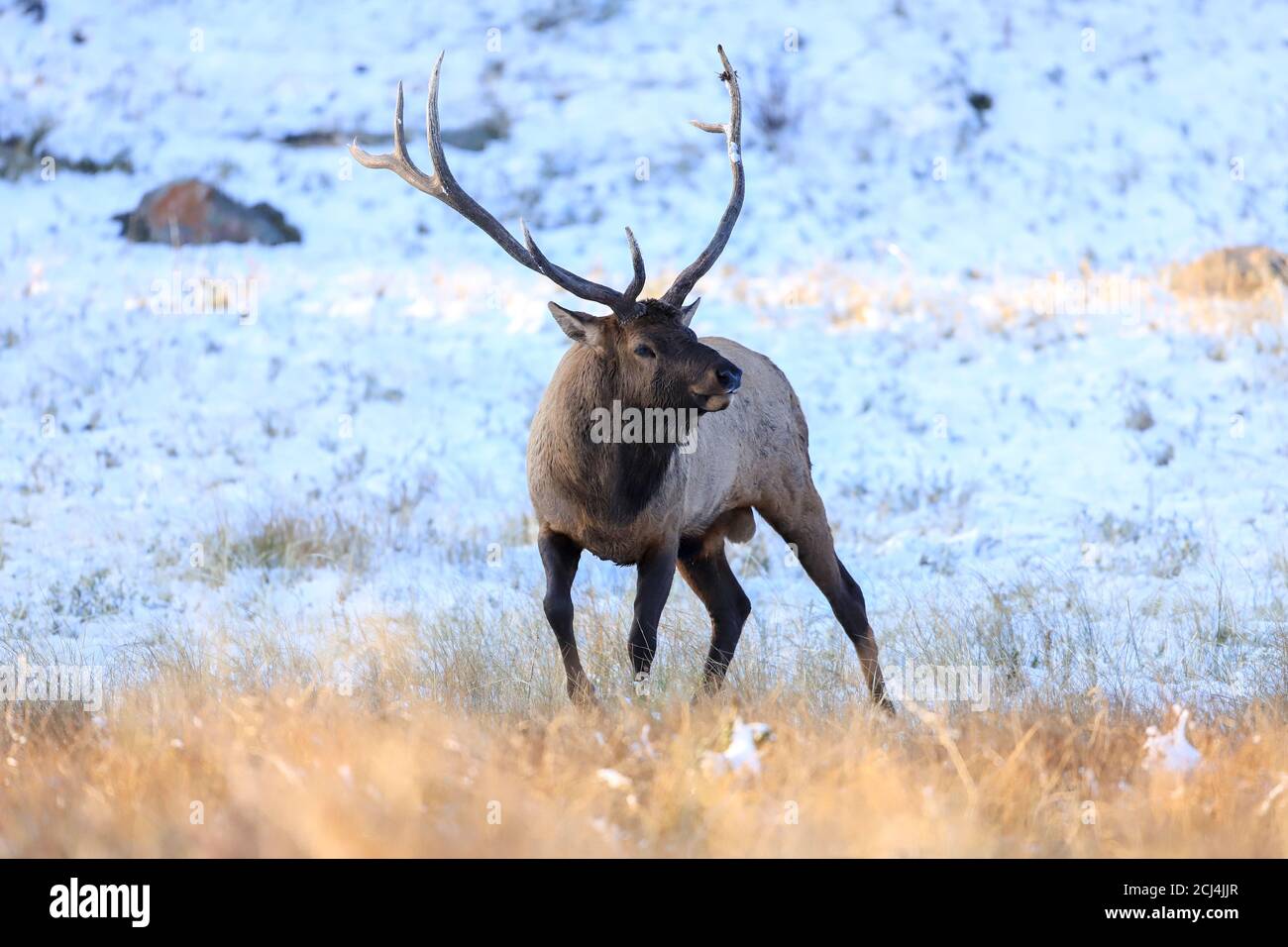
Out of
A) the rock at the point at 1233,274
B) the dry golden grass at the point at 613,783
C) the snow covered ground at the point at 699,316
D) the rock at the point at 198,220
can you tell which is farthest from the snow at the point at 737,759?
the rock at the point at 198,220

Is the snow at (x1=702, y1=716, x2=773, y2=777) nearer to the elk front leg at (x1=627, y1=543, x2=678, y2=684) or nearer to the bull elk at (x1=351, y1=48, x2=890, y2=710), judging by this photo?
the bull elk at (x1=351, y1=48, x2=890, y2=710)

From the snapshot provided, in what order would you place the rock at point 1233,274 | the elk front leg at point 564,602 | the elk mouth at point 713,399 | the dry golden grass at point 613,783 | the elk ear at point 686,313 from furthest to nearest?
1. the rock at point 1233,274
2. the elk ear at point 686,313
3. the elk mouth at point 713,399
4. the elk front leg at point 564,602
5. the dry golden grass at point 613,783

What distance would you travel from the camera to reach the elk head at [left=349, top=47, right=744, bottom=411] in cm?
568

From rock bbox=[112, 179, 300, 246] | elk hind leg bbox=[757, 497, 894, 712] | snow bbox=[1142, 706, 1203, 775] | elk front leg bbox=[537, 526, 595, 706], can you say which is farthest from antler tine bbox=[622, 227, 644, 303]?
rock bbox=[112, 179, 300, 246]

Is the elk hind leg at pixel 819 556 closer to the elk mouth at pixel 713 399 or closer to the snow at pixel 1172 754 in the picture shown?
the elk mouth at pixel 713 399

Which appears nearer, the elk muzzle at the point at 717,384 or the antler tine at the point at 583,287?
the elk muzzle at the point at 717,384

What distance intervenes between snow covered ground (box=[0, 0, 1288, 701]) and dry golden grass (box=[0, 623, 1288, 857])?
1.39 m

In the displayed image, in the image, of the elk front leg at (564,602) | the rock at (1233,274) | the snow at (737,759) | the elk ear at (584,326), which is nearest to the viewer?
the snow at (737,759)

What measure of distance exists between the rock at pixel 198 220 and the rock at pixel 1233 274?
9131 millimetres

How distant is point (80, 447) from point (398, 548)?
307 cm

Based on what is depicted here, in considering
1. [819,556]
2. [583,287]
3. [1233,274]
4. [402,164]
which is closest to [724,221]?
[583,287]

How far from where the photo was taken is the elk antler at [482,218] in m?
5.74
